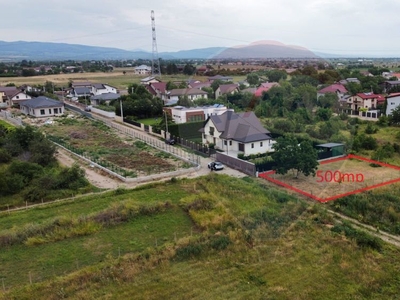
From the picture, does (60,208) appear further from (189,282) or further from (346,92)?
(346,92)

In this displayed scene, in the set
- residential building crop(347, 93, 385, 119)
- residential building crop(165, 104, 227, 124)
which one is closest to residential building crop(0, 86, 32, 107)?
residential building crop(165, 104, 227, 124)

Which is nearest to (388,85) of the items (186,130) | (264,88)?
(186,130)

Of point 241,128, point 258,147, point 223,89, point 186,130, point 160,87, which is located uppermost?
point 160,87

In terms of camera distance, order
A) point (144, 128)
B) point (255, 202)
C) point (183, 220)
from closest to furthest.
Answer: point (183, 220), point (255, 202), point (144, 128)

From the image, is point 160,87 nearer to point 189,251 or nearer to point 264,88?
point 264,88

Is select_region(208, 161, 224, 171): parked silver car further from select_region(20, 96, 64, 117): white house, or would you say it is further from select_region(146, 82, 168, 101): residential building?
select_region(146, 82, 168, 101): residential building

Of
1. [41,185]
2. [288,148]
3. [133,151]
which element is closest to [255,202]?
[288,148]

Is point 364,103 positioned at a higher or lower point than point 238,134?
higher

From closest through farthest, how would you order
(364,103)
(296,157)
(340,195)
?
(340,195) < (296,157) < (364,103)
